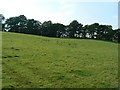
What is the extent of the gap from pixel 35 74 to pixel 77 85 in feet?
11.7

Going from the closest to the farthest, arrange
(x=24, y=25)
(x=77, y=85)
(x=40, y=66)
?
(x=77, y=85) → (x=40, y=66) → (x=24, y=25)

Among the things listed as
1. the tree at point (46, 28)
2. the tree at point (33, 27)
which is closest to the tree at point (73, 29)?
the tree at point (46, 28)

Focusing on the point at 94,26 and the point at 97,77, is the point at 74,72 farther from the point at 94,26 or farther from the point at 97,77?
the point at 94,26

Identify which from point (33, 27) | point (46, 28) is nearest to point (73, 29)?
point (46, 28)

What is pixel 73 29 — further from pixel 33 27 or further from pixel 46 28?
pixel 33 27

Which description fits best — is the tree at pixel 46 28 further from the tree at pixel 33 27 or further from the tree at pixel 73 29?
the tree at pixel 73 29

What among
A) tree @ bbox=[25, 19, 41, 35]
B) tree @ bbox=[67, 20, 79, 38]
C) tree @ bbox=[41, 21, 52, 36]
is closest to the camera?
tree @ bbox=[41, 21, 52, 36]

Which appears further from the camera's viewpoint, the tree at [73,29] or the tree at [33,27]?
the tree at [73,29]

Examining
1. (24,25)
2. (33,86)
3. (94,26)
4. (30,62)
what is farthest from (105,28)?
(33,86)

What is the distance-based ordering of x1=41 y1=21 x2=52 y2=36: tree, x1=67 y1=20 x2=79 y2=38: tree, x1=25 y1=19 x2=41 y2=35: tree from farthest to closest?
1. x1=67 y1=20 x2=79 y2=38: tree
2. x1=25 y1=19 x2=41 y2=35: tree
3. x1=41 y1=21 x2=52 y2=36: tree

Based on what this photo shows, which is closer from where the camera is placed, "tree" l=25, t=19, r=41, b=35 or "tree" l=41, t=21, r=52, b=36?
"tree" l=41, t=21, r=52, b=36

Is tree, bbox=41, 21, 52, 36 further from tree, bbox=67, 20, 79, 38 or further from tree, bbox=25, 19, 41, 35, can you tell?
tree, bbox=67, 20, 79, 38

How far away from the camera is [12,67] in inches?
832

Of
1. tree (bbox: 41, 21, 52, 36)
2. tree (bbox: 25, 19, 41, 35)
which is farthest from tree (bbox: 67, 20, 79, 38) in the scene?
tree (bbox: 25, 19, 41, 35)
